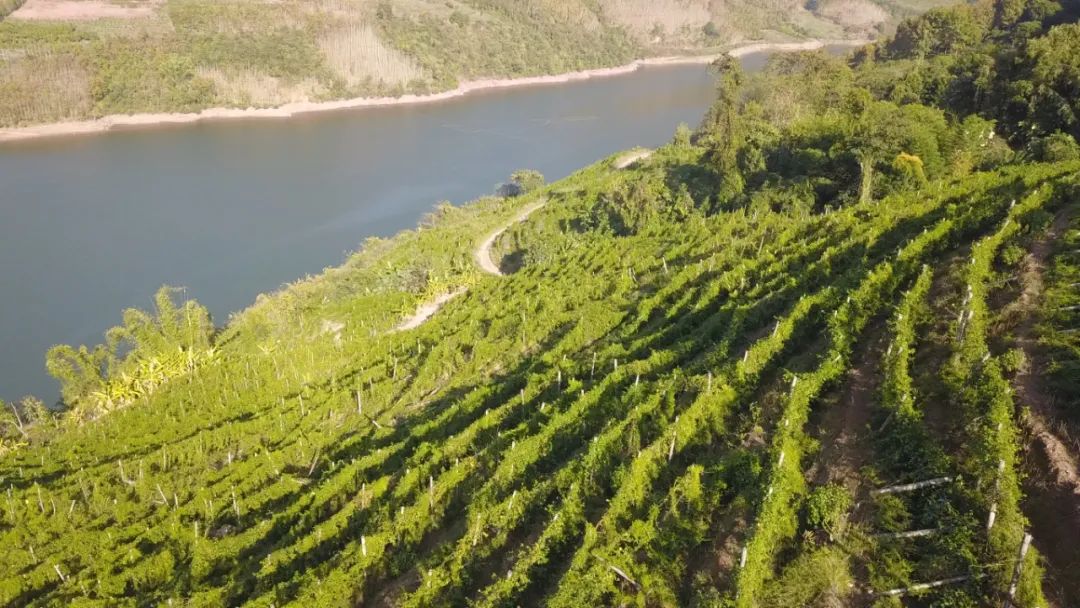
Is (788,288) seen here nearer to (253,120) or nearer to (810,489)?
(810,489)

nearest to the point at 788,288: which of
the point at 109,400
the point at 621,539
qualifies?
the point at 621,539

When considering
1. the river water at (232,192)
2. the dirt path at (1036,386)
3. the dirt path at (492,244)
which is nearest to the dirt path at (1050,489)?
the dirt path at (1036,386)

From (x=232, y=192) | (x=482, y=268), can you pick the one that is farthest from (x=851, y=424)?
(x=232, y=192)

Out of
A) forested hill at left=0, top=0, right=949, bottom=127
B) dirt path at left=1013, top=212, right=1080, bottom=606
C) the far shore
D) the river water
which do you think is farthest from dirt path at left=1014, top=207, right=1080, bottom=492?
forested hill at left=0, top=0, right=949, bottom=127

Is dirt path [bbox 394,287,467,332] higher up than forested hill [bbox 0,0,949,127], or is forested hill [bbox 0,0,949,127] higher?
forested hill [bbox 0,0,949,127]

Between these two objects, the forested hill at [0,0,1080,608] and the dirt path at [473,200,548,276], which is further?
the dirt path at [473,200,548,276]

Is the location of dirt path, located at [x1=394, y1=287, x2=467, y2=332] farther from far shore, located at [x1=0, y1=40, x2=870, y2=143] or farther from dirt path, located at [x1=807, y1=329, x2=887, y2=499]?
far shore, located at [x1=0, y1=40, x2=870, y2=143]

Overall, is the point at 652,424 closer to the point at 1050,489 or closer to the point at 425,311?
the point at 1050,489
